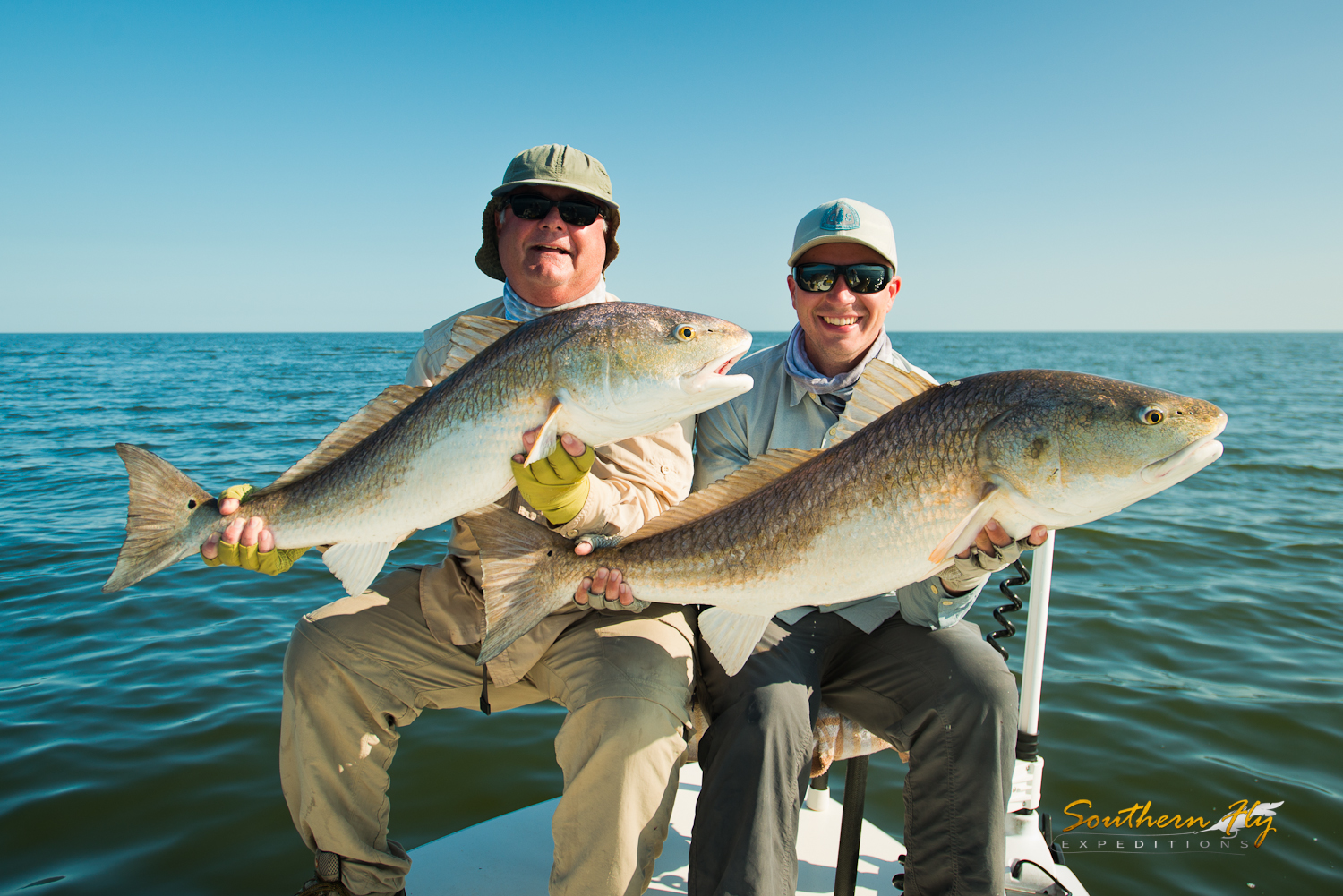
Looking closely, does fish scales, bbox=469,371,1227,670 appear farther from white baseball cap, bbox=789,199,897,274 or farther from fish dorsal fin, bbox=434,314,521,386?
white baseball cap, bbox=789,199,897,274

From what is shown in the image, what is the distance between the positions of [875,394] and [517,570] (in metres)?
Answer: 1.55

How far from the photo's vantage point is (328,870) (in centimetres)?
299

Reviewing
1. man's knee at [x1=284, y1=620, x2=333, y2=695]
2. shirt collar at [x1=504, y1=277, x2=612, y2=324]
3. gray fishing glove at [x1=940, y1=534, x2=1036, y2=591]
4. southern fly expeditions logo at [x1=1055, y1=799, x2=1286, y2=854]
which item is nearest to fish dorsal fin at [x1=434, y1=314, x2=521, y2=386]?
shirt collar at [x1=504, y1=277, x2=612, y2=324]

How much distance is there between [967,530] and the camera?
2.48 meters

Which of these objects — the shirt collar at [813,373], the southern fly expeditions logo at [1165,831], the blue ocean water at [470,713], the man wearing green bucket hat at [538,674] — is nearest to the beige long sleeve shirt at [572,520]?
the man wearing green bucket hat at [538,674]

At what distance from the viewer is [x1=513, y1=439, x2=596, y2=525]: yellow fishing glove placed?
2.78 m

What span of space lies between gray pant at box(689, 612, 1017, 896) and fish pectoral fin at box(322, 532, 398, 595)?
1477mm

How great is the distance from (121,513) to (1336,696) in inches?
567

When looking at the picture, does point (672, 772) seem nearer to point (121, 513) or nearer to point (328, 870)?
point (328, 870)

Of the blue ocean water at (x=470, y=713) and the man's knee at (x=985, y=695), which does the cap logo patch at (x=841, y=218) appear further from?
the blue ocean water at (x=470, y=713)

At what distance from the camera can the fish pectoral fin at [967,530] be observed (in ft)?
8.03

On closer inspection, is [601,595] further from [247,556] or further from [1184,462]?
[1184,462]

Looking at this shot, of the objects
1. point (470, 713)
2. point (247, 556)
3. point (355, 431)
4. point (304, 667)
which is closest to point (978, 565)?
point (355, 431)

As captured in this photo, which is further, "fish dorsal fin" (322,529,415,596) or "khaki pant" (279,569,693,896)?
"fish dorsal fin" (322,529,415,596)
